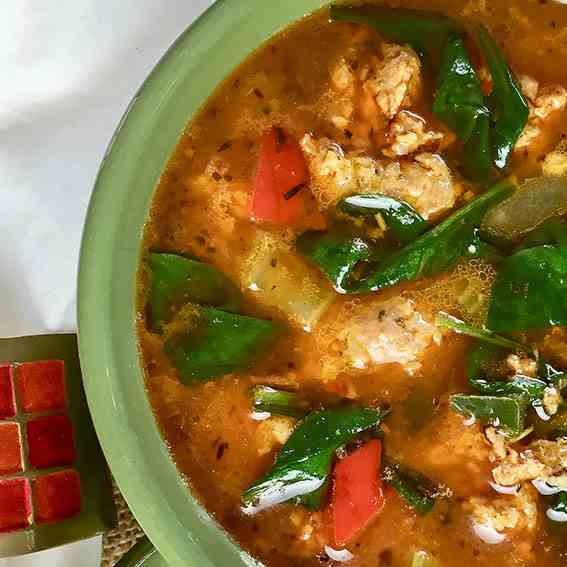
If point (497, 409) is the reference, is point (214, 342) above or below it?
above

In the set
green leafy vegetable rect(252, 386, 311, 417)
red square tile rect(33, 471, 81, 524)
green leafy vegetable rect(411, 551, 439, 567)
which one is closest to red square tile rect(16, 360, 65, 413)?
red square tile rect(33, 471, 81, 524)

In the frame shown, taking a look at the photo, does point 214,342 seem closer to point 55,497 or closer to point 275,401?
point 275,401

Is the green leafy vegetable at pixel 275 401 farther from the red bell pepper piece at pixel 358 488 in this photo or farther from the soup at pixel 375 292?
the red bell pepper piece at pixel 358 488

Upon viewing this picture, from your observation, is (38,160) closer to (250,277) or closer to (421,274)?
(250,277)

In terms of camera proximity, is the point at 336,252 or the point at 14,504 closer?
the point at 336,252

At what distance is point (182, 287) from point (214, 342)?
0.13 meters

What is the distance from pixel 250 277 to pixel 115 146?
0.40 metres

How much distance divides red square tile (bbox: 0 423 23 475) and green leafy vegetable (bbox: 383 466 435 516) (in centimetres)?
80

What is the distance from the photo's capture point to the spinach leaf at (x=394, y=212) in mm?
1976

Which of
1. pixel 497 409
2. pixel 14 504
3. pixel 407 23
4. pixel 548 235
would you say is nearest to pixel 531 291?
pixel 548 235

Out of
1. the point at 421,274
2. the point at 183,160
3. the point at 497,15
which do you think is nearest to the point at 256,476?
the point at 421,274

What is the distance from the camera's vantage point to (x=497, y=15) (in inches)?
77.9

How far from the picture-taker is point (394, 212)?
6.49 ft

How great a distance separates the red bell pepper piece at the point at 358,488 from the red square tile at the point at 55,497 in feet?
2.01
